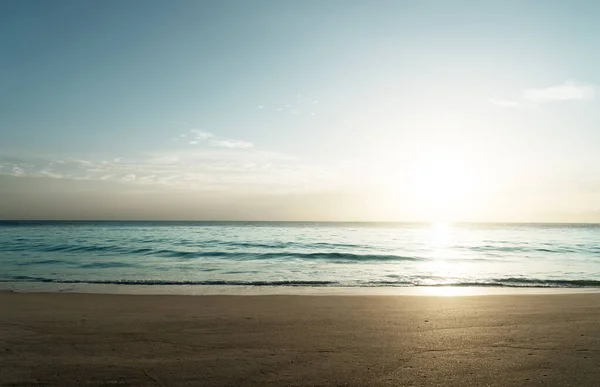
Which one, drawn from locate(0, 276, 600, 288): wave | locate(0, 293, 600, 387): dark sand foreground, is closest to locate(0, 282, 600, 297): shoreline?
locate(0, 276, 600, 288): wave

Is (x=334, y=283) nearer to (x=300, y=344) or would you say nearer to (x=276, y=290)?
(x=276, y=290)

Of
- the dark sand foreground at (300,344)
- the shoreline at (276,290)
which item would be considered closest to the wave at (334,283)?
the shoreline at (276,290)

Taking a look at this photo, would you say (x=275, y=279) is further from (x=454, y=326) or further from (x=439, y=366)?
(x=439, y=366)

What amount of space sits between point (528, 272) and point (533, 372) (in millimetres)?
20696

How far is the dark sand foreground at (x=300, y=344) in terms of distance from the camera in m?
5.79

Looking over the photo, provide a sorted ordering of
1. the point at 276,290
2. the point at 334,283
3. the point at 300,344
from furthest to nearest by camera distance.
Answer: the point at 334,283
the point at 276,290
the point at 300,344

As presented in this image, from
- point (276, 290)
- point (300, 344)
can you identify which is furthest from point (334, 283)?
point (300, 344)

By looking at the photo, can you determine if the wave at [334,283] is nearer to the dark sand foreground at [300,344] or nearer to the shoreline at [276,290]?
the shoreline at [276,290]

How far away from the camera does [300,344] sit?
7402 mm

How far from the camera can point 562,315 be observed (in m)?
10.1

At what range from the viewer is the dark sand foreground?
19.0 ft

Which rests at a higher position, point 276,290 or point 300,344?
point 300,344

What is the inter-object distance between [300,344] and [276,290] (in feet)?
31.0

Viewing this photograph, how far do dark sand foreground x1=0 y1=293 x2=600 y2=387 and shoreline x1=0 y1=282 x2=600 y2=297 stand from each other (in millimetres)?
3993
